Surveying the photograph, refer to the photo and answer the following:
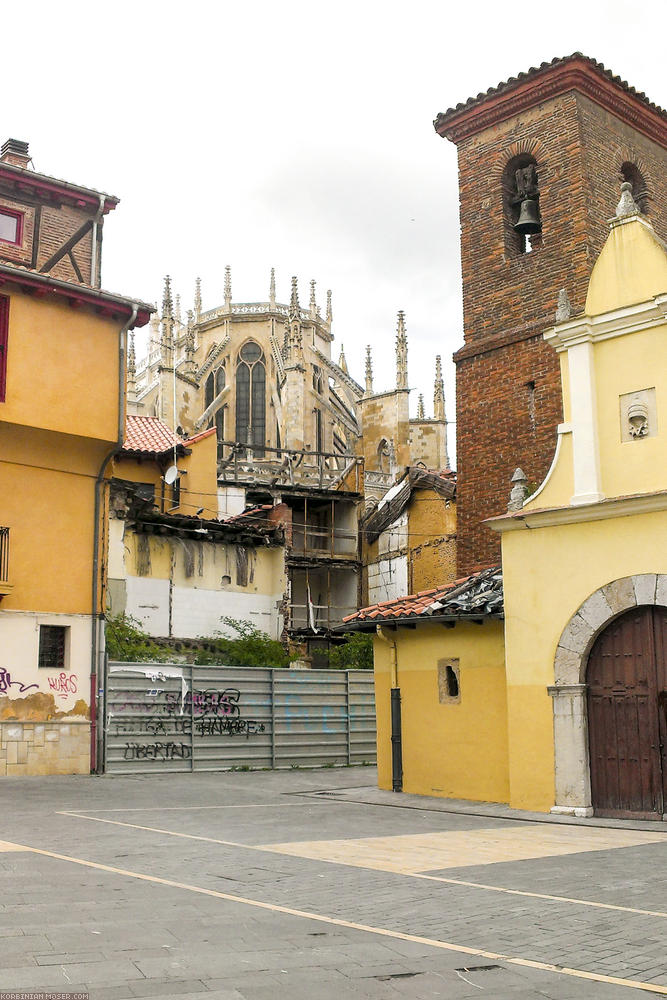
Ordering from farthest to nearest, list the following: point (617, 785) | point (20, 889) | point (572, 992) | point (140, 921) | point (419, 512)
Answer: point (419, 512) < point (617, 785) < point (20, 889) < point (140, 921) < point (572, 992)

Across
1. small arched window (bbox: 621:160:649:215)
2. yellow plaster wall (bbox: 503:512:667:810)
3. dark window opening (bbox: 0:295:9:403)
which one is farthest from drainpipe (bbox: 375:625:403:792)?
small arched window (bbox: 621:160:649:215)

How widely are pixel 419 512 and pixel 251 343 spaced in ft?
80.9

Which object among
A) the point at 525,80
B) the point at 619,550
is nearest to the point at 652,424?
the point at 619,550

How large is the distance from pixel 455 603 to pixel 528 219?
23.7 ft

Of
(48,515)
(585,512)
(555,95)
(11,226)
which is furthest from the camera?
(11,226)

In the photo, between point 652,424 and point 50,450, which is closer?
point 652,424

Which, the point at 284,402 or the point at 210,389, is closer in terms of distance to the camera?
the point at 284,402

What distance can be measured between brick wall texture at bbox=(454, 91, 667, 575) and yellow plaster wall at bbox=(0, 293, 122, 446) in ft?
23.2

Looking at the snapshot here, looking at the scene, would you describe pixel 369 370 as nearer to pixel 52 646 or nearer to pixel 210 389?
pixel 210 389

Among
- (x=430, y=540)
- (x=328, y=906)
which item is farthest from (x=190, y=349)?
(x=328, y=906)

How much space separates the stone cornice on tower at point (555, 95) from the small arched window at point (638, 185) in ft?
2.72

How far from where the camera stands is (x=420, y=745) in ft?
Result: 53.8

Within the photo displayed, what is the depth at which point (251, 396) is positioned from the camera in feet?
190

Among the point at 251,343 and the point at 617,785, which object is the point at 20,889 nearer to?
the point at 617,785
